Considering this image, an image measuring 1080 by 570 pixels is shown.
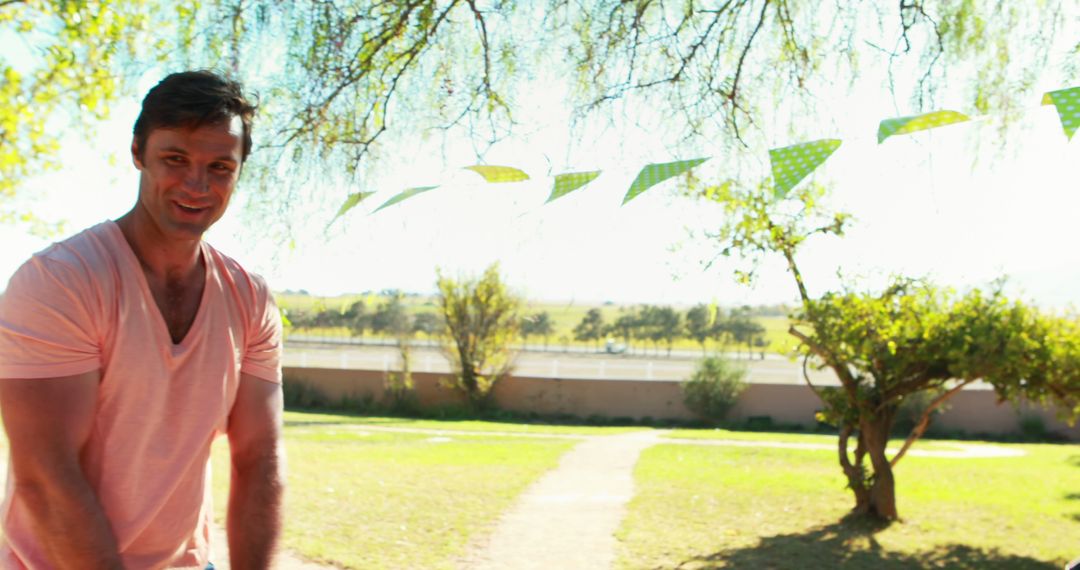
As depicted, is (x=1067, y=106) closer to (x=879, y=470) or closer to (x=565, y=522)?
(x=565, y=522)

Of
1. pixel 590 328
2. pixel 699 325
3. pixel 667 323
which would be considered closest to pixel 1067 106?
pixel 699 325

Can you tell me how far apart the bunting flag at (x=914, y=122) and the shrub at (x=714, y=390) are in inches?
735

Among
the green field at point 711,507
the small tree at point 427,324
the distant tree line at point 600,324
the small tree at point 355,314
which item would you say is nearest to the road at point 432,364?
the small tree at point 427,324

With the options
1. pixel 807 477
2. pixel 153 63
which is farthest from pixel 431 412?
pixel 153 63

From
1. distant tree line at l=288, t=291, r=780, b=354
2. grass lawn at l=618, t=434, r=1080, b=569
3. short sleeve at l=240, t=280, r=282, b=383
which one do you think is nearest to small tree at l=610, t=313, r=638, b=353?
distant tree line at l=288, t=291, r=780, b=354

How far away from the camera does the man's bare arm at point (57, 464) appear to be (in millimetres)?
1415

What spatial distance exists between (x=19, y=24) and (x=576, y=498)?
6983 millimetres

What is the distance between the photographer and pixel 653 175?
109 inches

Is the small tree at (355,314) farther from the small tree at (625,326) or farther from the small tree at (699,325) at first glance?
the small tree at (625,326)

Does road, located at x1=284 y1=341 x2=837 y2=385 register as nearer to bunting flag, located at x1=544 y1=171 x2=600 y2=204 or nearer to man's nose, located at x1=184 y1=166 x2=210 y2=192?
bunting flag, located at x1=544 y1=171 x2=600 y2=204

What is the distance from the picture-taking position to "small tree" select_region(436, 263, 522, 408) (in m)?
21.7

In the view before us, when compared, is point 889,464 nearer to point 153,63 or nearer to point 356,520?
point 356,520

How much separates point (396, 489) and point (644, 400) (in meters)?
12.4

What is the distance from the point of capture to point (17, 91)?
8.88 m
